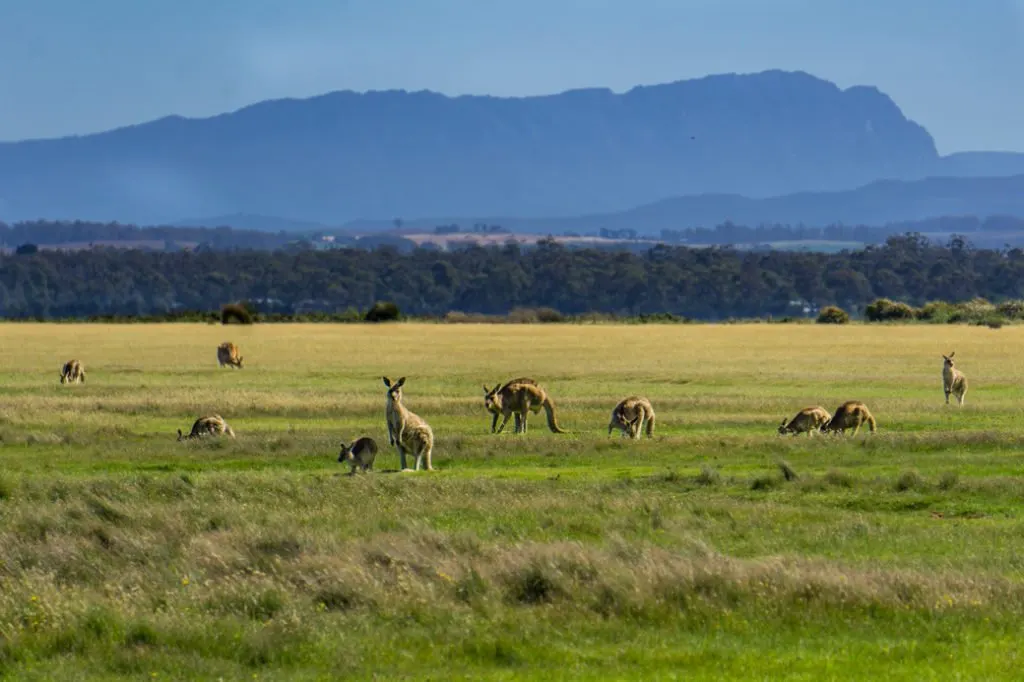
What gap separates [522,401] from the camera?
107ft

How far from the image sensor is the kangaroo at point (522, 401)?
32469 millimetres

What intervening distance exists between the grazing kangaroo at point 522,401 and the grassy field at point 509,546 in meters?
0.67

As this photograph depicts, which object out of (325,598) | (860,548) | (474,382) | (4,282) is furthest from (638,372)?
(4,282)

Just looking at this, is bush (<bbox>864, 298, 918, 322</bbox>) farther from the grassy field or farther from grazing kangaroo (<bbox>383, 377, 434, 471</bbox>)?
grazing kangaroo (<bbox>383, 377, 434, 471</bbox>)

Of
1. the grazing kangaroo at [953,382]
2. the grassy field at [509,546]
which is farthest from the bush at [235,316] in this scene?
the grazing kangaroo at [953,382]

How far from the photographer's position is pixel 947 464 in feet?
85.5

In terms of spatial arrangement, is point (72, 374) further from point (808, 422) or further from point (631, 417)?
point (808, 422)

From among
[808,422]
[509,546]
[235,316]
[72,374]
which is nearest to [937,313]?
[235,316]

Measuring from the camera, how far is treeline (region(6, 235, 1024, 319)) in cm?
17712

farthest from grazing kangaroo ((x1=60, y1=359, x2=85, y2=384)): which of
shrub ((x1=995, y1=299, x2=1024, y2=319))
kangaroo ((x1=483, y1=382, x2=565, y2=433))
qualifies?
shrub ((x1=995, y1=299, x2=1024, y2=319))

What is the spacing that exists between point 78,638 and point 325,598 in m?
2.31

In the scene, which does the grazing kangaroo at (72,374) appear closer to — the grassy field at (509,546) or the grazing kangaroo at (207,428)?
the grassy field at (509,546)

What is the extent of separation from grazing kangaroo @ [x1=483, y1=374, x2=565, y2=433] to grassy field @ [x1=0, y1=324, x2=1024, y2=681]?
67cm

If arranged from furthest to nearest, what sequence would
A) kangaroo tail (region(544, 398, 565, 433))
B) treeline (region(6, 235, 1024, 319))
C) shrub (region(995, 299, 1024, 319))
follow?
1. treeline (region(6, 235, 1024, 319))
2. shrub (region(995, 299, 1024, 319))
3. kangaroo tail (region(544, 398, 565, 433))
